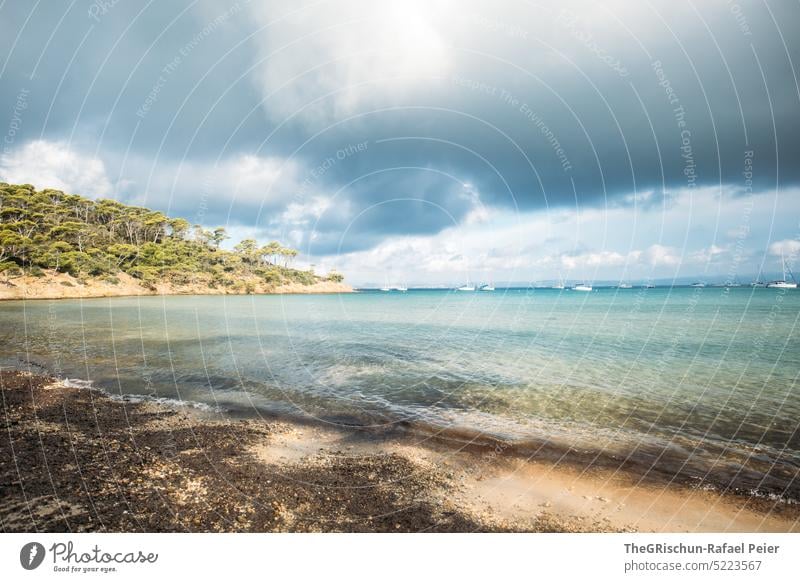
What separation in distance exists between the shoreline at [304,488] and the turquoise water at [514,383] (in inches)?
72.5

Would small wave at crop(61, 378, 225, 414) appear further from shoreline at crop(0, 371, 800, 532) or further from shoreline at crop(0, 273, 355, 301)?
shoreline at crop(0, 273, 355, 301)

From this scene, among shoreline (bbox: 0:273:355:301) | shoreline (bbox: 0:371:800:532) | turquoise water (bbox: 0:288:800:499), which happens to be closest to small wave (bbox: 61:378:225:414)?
turquoise water (bbox: 0:288:800:499)

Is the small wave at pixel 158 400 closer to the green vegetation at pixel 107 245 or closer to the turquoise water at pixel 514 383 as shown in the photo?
the turquoise water at pixel 514 383

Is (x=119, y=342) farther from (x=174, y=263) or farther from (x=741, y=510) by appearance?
(x=174, y=263)

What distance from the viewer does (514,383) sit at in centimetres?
2216

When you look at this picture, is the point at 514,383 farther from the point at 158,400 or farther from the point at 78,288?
the point at 78,288

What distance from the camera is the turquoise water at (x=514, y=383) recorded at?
1333 cm

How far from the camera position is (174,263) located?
118m

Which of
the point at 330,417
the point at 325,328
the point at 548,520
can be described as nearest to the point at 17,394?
the point at 330,417

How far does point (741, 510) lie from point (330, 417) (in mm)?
13137

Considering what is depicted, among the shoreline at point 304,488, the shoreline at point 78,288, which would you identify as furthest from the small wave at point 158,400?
the shoreline at point 78,288

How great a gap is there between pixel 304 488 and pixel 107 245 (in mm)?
126273

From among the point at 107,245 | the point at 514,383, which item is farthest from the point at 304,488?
the point at 107,245

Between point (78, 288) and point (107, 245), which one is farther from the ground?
point (107, 245)
